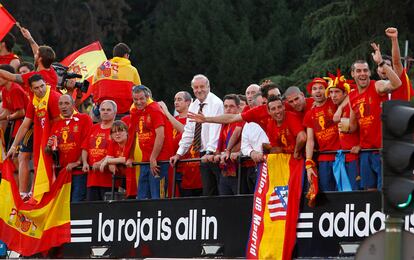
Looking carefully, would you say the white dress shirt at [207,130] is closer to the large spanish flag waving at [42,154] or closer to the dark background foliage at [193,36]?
the large spanish flag waving at [42,154]

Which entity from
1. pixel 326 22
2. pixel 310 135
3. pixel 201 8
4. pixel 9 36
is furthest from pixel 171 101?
pixel 310 135

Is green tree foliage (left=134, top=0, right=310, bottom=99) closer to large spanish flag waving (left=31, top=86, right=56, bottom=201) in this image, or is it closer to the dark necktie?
large spanish flag waving (left=31, top=86, right=56, bottom=201)

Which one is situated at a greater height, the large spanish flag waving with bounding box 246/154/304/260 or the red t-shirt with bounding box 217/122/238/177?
the red t-shirt with bounding box 217/122/238/177

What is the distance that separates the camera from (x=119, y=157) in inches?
788

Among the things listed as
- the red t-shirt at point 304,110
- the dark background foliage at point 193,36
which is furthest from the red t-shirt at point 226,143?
the dark background foliage at point 193,36

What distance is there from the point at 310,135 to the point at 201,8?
28.4m

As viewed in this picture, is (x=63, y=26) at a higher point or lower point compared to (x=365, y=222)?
higher

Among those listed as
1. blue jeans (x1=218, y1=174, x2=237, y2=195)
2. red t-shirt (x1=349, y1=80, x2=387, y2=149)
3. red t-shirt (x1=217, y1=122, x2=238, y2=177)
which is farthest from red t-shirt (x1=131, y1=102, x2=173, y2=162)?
red t-shirt (x1=349, y1=80, x2=387, y2=149)

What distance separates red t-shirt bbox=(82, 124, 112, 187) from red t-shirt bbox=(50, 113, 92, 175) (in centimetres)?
15

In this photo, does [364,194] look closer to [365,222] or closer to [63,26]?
[365,222]

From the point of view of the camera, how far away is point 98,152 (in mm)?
20328

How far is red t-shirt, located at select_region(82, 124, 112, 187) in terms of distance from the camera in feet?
66.5

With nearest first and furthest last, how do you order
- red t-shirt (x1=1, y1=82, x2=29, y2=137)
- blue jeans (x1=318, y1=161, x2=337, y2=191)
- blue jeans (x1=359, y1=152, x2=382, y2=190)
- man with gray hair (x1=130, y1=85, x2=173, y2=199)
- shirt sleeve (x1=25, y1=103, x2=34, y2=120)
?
blue jeans (x1=359, y1=152, x2=382, y2=190)
blue jeans (x1=318, y1=161, x2=337, y2=191)
man with gray hair (x1=130, y1=85, x2=173, y2=199)
shirt sleeve (x1=25, y1=103, x2=34, y2=120)
red t-shirt (x1=1, y1=82, x2=29, y2=137)

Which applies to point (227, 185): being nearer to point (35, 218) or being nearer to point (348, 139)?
point (348, 139)
